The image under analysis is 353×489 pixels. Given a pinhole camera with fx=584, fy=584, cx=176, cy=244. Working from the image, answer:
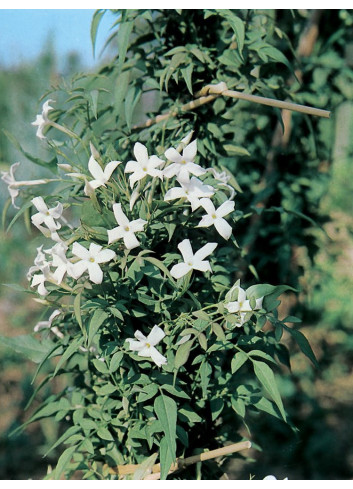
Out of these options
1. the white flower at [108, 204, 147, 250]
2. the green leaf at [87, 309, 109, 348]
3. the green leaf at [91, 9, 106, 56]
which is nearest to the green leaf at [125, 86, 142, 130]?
the green leaf at [91, 9, 106, 56]

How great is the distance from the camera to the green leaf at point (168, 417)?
856 mm

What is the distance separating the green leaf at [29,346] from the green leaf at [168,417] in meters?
0.30

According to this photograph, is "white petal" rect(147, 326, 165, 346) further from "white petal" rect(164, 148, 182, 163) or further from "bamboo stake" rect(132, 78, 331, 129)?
"bamboo stake" rect(132, 78, 331, 129)

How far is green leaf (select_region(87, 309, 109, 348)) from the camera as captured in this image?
0.83 meters

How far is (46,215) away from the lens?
0.89 metres

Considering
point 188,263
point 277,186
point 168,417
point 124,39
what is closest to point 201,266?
point 188,263

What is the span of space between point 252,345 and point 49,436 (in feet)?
5.33

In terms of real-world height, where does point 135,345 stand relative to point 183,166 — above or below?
below

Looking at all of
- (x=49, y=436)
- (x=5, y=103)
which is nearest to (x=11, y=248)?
(x=5, y=103)

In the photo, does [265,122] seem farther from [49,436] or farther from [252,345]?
[49,436]

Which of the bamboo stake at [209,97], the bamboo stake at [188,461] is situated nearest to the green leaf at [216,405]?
the bamboo stake at [188,461]

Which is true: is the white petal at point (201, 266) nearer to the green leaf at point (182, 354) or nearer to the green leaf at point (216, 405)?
the green leaf at point (182, 354)

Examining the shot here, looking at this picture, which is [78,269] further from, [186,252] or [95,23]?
[95,23]

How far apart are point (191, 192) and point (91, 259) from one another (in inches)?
7.2
